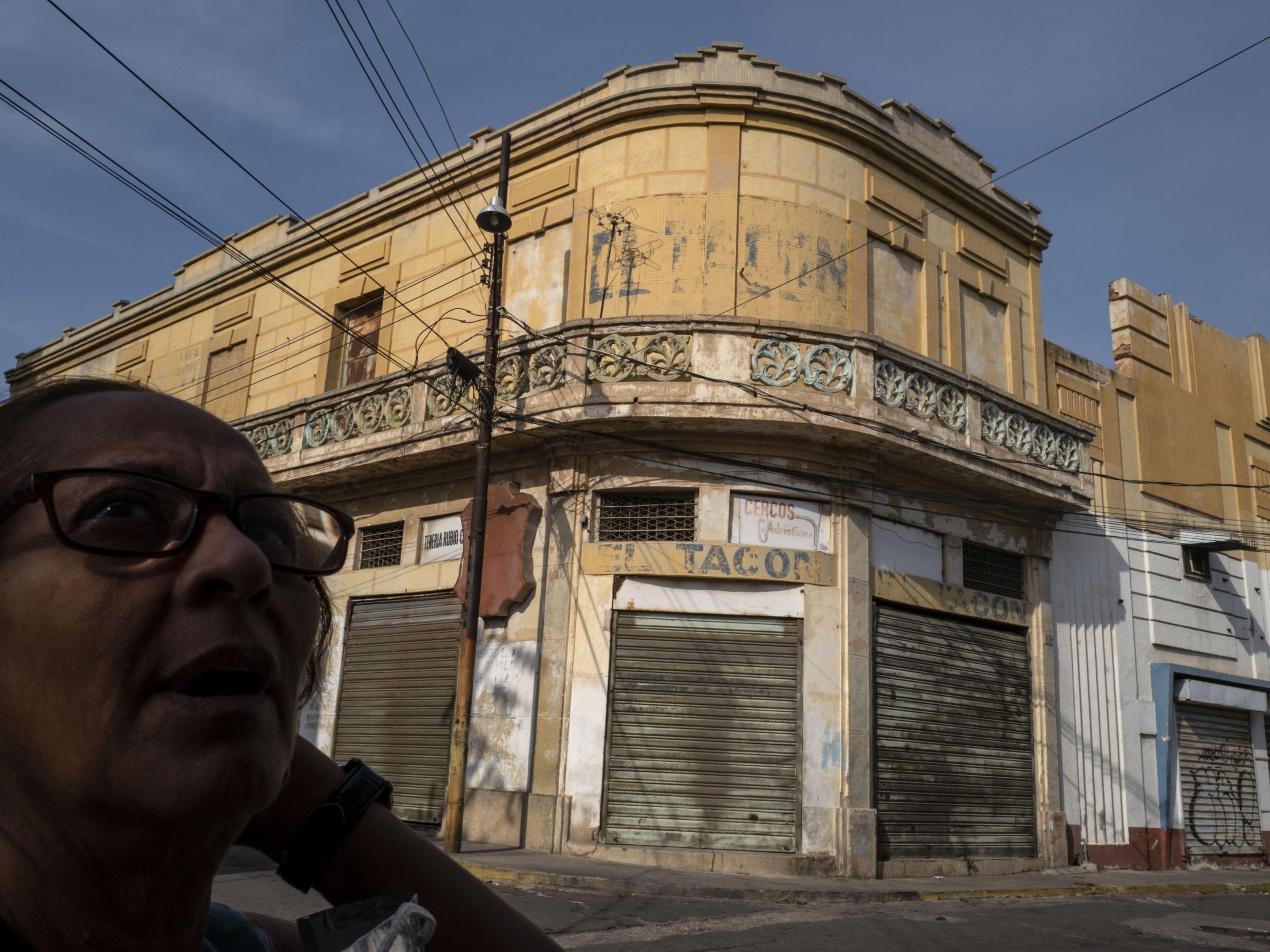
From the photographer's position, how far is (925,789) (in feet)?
40.7

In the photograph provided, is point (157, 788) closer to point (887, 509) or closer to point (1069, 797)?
point (887, 509)

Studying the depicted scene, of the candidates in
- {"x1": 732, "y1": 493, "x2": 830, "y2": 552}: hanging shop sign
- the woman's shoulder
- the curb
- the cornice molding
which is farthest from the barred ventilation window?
the woman's shoulder

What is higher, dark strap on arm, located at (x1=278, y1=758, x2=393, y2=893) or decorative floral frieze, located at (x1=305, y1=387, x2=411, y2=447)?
decorative floral frieze, located at (x1=305, y1=387, x2=411, y2=447)

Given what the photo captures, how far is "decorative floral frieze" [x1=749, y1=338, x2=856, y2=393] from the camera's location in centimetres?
1180

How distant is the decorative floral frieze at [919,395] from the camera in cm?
1229

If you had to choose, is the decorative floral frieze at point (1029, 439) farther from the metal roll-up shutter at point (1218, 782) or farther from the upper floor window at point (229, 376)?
the upper floor window at point (229, 376)

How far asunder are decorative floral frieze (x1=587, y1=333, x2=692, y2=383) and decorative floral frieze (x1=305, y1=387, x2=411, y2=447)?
333cm

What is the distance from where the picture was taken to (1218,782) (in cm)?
1609

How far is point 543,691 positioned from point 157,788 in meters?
11.7

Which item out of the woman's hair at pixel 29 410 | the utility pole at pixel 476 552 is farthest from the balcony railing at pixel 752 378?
the woman's hair at pixel 29 410

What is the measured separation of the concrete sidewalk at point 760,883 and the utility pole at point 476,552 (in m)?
0.51

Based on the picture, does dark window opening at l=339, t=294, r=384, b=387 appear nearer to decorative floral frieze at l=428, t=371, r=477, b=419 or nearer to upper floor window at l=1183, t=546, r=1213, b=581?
decorative floral frieze at l=428, t=371, r=477, b=419

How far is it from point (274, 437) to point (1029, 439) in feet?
37.6

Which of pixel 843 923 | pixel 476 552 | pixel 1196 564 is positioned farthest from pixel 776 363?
pixel 1196 564
